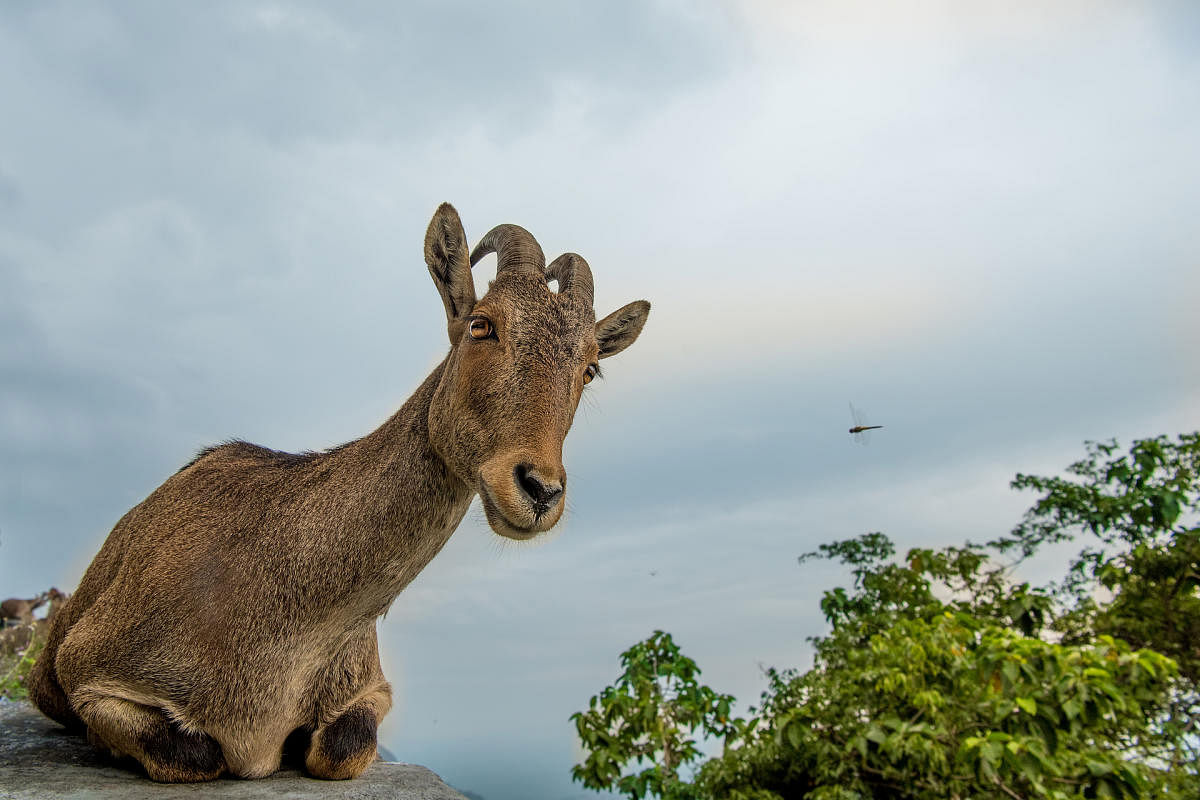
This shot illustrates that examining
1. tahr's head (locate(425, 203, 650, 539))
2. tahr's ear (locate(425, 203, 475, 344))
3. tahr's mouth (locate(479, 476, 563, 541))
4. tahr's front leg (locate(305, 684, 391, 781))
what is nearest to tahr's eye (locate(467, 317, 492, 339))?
tahr's head (locate(425, 203, 650, 539))

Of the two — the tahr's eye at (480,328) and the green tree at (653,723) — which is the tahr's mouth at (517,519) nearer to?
the tahr's eye at (480,328)

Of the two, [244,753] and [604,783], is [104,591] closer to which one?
[244,753]

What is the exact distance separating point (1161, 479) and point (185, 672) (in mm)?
10548

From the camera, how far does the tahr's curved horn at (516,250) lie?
163 inches

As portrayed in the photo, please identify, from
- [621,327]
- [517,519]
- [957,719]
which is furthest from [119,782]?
[957,719]

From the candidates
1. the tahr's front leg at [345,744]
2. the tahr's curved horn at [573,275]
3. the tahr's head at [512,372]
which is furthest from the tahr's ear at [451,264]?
the tahr's front leg at [345,744]

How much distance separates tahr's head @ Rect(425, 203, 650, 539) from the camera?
323 cm

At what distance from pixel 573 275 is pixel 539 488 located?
142 cm

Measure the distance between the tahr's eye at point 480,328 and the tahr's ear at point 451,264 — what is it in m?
0.17

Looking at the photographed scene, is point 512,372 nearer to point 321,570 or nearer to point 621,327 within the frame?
point 621,327

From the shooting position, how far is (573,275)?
4.23 m

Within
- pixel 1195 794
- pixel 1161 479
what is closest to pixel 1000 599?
pixel 1161 479

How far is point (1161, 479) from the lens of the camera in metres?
10.3

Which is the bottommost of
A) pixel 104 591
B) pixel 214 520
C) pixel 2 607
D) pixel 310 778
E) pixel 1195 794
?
pixel 1195 794
